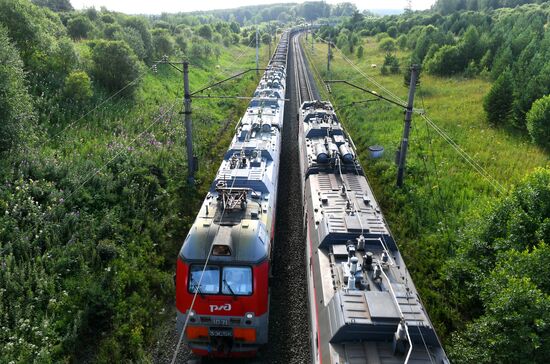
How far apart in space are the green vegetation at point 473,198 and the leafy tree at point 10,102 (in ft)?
55.2

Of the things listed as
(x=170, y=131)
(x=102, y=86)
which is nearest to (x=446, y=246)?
(x=170, y=131)

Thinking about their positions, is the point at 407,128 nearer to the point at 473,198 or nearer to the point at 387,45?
the point at 473,198

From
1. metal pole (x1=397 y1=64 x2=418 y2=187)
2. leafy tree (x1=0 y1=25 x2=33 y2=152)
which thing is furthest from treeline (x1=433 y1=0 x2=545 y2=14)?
leafy tree (x1=0 y1=25 x2=33 y2=152)

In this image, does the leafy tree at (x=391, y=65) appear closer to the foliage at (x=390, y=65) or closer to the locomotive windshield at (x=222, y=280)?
the foliage at (x=390, y=65)

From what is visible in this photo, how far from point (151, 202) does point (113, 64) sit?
545 inches

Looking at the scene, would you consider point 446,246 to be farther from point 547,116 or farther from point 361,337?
point 547,116

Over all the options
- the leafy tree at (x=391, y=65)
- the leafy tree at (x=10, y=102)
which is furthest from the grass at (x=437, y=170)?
the leafy tree at (x=10, y=102)

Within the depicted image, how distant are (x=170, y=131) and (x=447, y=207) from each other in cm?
1729

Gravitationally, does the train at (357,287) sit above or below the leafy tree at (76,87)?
below

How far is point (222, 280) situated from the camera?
Result: 10391 mm

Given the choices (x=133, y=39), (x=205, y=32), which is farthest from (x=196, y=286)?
(x=205, y=32)

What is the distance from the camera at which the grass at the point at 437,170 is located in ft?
49.8

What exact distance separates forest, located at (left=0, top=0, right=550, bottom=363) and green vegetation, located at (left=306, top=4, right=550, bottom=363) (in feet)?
0.21

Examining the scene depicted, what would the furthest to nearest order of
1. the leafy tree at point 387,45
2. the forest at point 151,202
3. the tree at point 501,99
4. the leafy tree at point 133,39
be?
1. the leafy tree at point 387,45
2. the leafy tree at point 133,39
3. the tree at point 501,99
4. the forest at point 151,202
